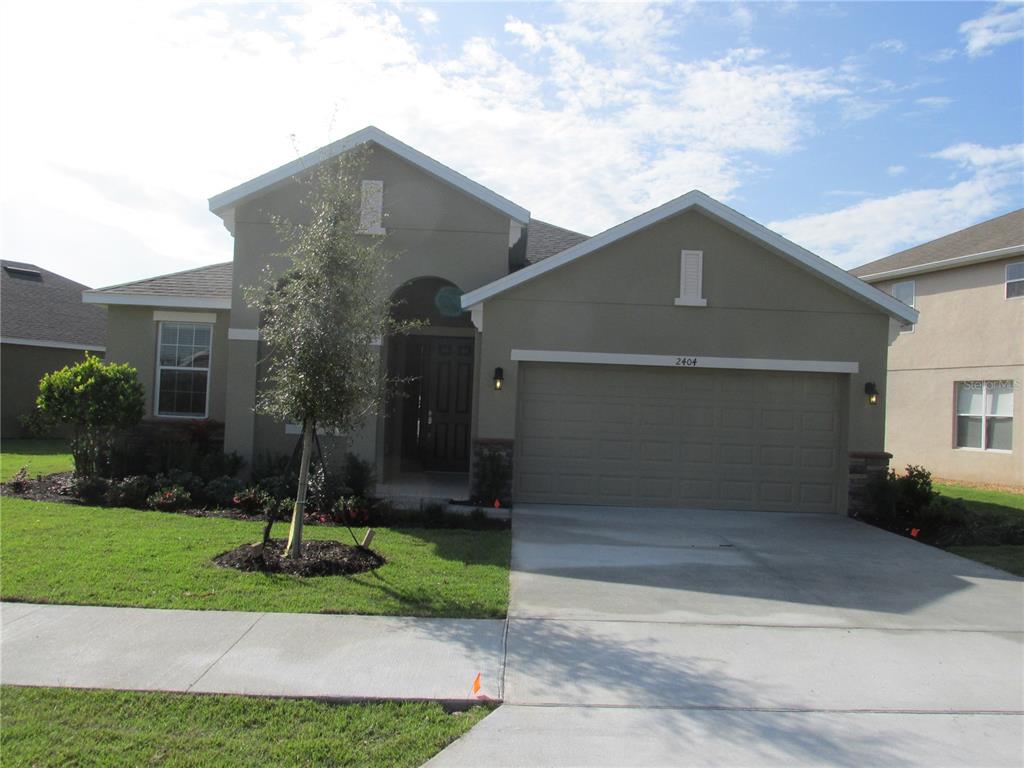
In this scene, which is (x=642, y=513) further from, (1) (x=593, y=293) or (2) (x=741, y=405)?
(1) (x=593, y=293)

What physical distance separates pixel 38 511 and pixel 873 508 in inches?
477

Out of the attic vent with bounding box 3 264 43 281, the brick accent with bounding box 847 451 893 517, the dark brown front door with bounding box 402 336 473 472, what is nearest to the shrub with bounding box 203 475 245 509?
the dark brown front door with bounding box 402 336 473 472

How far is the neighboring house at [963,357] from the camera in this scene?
18.2 meters

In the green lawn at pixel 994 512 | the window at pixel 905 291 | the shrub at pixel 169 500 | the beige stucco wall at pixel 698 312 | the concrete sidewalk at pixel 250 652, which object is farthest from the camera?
the window at pixel 905 291

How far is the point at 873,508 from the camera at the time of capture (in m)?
12.5

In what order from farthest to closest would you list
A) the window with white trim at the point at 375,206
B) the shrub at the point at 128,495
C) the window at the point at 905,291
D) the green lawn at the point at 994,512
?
the window at the point at 905,291 < the window with white trim at the point at 375,206 < the shrub at the point at 128,495 < the green lawn at the point at 994,512

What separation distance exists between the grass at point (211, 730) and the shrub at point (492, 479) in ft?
23.5

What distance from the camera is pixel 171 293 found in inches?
602

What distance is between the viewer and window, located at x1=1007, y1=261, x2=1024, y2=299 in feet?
59.8

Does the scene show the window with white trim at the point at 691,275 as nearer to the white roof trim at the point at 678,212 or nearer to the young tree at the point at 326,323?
the white roof trim at the point at 678,212

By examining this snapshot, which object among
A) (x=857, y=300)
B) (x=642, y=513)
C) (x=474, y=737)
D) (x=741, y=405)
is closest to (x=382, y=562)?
(x=474, y=737)

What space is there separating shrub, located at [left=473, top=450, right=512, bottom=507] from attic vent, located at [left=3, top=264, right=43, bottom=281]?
22.0 metres

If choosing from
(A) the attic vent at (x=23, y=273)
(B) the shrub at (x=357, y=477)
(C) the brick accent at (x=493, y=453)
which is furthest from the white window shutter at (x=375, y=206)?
(A) the attic vent at (x=23, y=273)

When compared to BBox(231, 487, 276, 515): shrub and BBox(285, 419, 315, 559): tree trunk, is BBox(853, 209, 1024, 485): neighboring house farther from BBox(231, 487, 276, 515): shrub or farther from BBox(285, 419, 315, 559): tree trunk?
BBox(285, 419, 315, 559): tree trunk
